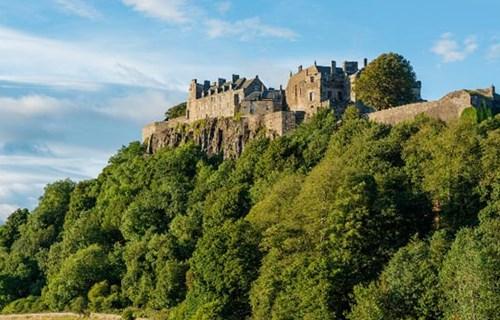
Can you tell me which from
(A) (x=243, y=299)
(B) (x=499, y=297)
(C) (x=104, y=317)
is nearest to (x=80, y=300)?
(C) (x=104, y=317)

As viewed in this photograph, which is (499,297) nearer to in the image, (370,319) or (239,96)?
(370,319)

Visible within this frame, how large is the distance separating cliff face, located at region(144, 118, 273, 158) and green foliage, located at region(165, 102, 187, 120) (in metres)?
9.79

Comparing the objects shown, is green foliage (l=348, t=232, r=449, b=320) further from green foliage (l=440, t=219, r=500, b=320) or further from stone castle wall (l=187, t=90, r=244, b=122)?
stone castle wall (l=187, t=90, r=244, b=122)

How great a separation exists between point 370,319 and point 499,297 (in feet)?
22.4

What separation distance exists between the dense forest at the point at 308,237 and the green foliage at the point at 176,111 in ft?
87.0

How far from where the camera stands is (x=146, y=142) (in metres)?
108

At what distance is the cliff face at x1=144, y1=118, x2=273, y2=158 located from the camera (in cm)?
8988

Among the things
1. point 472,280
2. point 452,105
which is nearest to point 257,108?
point 452,105

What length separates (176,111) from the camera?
119375 millimetres

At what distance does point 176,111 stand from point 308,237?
6396 cm

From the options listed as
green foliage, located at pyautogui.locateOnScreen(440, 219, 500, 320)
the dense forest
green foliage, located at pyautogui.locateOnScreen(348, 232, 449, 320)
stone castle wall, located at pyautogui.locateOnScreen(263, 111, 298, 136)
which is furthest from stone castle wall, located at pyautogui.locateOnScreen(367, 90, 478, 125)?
green foliage, located at pyautogui.locateOnScreen(440, 219, 500, 320)

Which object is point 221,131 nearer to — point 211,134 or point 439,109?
point 211,134

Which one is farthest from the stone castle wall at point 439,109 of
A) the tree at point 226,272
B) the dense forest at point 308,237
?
the tree at point 226,272

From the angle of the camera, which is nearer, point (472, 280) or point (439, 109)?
point (472, 280)
